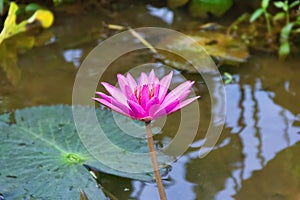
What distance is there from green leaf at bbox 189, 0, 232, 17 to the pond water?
0.04 metres

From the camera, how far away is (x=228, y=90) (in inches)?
52.9

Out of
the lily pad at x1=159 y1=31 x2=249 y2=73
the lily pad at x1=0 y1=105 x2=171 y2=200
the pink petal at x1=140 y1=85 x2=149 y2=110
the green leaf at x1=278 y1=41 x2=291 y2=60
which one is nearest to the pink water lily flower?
the pink petal at x1=140 y1=85 x2=149 y2=110

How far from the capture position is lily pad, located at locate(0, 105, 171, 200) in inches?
37.8

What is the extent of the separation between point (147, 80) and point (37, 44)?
0.86 metres

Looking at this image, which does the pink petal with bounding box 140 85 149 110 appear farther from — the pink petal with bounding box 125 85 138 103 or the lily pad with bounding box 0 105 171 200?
the lily pad with bounding box 0 105 171 200

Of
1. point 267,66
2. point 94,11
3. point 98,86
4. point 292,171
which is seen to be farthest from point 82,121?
point 94,11

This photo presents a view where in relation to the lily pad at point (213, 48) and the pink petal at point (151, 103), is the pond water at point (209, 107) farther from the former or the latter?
the pink petal at point (151, 103)

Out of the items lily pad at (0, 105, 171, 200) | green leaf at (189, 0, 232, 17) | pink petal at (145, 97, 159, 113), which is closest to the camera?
pink petal at (145, 97, 159, 113)

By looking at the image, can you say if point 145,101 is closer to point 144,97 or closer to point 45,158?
point 144,97

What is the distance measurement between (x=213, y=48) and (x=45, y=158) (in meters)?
0.70

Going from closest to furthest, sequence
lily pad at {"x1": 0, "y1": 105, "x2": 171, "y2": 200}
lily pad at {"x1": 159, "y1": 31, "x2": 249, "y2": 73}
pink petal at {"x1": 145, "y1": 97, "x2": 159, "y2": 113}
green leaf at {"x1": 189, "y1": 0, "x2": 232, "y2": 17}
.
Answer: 1. pink petal at {"x1": 145, "y1": 97, "x2": 159, "y2": 113}
2. lily pad at {"x1": 0, "y1": 105, "x2": 171, "y2": 200}
3. lily pad at {"x1": 159, "y1": 31, "x2": 249, "y2": 73}
4. green leaf at {"x1": 189, "y1": 0, "x2": 232, "y2": 17}

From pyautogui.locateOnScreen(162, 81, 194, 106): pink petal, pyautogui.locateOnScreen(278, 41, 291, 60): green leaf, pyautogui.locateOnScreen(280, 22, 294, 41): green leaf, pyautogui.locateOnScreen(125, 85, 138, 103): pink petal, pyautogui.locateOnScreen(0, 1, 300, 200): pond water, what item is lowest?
pyautogui.locateOnScreen(0, 1, 300, 200): pond water

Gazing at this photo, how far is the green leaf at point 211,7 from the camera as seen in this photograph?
172 centimetres

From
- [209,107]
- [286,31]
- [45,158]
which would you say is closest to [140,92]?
[45,158]
